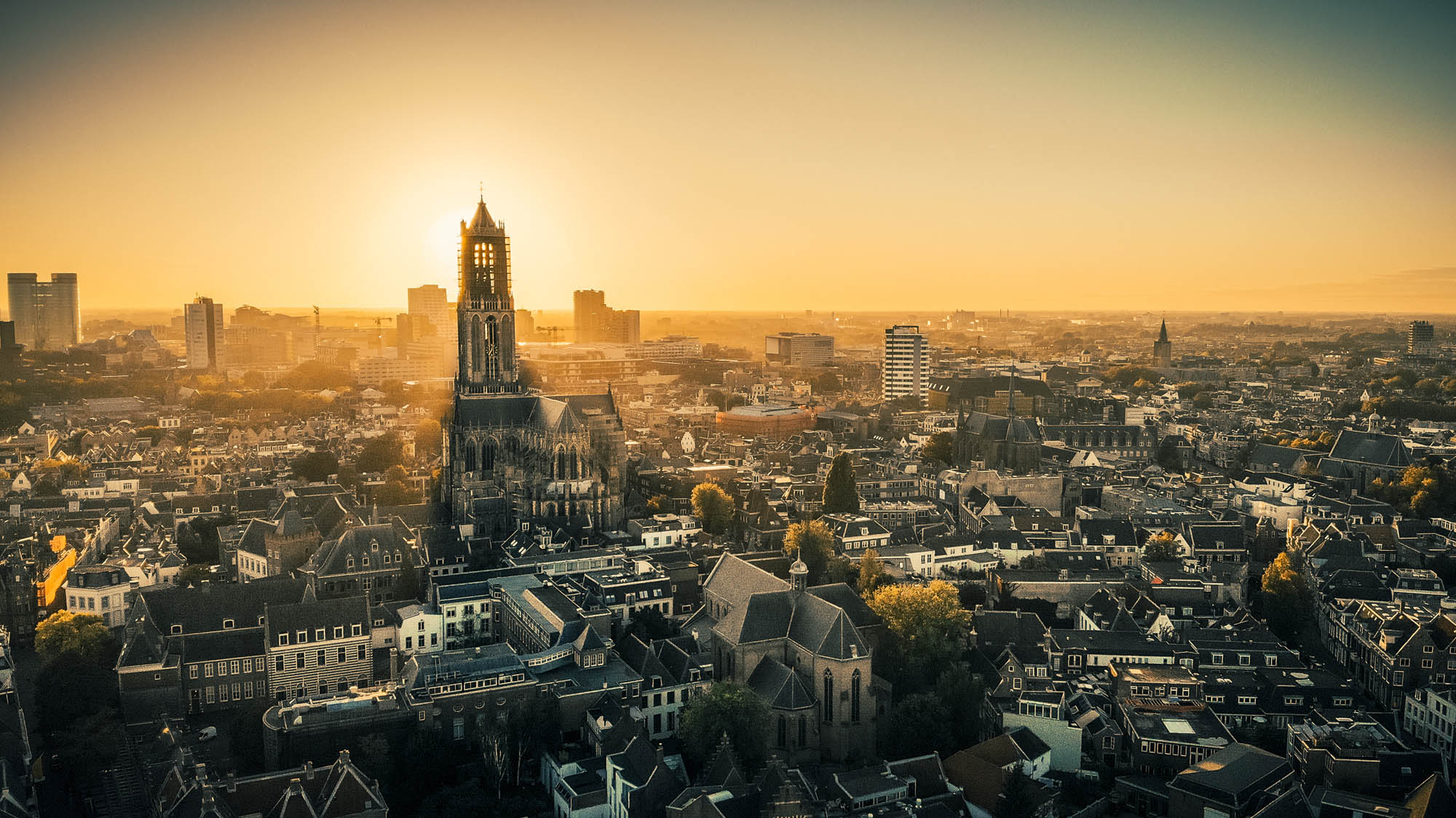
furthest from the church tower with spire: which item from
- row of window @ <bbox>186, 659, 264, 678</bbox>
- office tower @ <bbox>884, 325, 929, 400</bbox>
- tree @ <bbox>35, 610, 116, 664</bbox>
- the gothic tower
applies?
tree @ <bbox>35, 610, 116, 664</bbox>

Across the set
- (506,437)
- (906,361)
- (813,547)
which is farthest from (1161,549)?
(906,361)

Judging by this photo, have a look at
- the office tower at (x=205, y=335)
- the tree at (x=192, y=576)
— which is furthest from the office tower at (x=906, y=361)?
the office tower at (x=205, y=335)

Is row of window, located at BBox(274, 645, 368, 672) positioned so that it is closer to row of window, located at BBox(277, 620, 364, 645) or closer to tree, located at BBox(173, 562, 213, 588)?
row of window, located at BBox(277, 620, 364, 645)

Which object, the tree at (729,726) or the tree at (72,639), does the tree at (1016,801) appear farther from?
the tree at (72,639)

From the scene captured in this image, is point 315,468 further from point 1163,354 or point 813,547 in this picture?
point 1163,354

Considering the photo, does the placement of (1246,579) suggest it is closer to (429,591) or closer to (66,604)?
(429,591)

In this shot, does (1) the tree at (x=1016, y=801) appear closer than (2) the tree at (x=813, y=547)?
Yes
